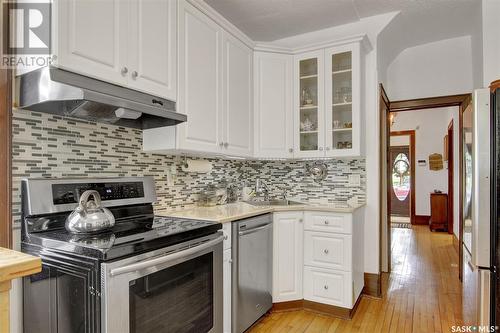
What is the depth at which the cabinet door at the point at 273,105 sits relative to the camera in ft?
9.31

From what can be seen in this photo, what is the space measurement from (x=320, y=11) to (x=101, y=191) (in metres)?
2.40

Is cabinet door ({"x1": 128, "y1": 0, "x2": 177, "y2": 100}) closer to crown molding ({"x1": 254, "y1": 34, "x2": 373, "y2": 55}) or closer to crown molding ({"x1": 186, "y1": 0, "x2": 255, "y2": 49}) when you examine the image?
crown molding ({"x1": 186, "y1": 0, "x2": 255, "y2": 49})

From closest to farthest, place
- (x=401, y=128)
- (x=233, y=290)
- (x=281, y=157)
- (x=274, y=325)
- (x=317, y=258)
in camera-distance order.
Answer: (x=233, y=290), (x=274, y=325), (x=317, y=258), (x=281, y=157), (x=401, y=128)

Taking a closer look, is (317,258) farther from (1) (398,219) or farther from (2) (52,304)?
(1) (398,219)

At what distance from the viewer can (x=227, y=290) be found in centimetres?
200

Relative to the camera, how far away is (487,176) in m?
1.68

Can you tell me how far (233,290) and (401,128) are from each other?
21.7 feet

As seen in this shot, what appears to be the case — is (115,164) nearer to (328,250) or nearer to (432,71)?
(328,250)

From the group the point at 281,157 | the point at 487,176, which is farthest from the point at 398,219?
the point at 487,176

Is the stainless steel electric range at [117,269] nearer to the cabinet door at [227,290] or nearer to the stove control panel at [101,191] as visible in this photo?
the stove control panel at [101,191]

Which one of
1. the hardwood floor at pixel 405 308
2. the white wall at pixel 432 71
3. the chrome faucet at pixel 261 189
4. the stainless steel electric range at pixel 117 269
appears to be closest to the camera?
the stainless steel electric range at pixel 117 269

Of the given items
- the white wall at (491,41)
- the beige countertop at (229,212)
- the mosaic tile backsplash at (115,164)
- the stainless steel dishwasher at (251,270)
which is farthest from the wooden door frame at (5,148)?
the white wall at (491,41)

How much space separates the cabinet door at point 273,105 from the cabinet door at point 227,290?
43.5 inches

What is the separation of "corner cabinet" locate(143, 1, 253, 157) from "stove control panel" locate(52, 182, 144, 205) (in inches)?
11.9
